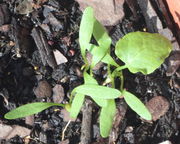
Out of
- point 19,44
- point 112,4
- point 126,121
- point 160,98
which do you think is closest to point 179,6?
point 112,4

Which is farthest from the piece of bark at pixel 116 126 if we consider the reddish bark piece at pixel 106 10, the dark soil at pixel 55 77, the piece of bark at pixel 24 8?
the piece of bark at pixel 24 8

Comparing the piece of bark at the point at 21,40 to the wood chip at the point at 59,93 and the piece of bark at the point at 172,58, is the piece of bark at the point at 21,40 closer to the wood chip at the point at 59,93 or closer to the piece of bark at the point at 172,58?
the wood chip at the point at 59,93

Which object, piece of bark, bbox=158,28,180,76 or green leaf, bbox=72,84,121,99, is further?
piece of bark, bbox=158,28,180,76

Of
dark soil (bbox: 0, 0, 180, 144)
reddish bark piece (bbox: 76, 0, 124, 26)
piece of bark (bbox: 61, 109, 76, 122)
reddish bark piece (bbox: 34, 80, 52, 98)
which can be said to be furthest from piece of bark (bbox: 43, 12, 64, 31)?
piece of bark (bbox: 61, 109, 76, 122)

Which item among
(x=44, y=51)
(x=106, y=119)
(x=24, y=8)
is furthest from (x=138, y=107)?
(x=24, y=8)

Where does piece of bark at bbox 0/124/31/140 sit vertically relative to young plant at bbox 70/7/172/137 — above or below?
below

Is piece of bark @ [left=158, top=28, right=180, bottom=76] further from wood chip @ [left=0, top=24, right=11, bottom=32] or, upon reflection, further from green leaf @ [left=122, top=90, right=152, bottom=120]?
wood chip @ [left=0, top=24, right=11, bottom=32]
